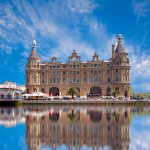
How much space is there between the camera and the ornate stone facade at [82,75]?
115875 mm

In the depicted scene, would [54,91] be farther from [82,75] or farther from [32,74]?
[82,75]

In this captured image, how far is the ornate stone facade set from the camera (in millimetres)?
115875

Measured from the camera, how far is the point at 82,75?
120688 mm

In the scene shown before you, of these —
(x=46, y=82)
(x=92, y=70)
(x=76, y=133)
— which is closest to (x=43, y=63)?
(x=46, y=82)

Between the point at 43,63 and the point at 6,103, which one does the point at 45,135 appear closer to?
the point at 6,103

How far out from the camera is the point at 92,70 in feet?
393

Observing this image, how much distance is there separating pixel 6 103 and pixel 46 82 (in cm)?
3783

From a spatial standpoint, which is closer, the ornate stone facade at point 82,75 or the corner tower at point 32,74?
the ornate stone facade at point 82,75

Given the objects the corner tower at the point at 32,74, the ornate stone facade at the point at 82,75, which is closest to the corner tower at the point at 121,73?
the ornate stone facade at the point at 82,75

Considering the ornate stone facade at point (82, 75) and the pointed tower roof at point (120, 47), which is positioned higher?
the pointed tower roof at point (120, 47)

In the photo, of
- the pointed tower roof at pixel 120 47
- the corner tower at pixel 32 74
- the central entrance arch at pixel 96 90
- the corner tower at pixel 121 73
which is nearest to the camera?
the corner tower at pixel 121 73

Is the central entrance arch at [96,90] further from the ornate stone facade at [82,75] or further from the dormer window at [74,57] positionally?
the dormer window at [74,57]

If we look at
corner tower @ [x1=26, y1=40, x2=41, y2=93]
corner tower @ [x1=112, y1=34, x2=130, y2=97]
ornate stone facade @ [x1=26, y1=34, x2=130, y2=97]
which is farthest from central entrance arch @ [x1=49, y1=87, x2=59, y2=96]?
corner tower @ [x1=112, y1=34, x2=130, y2=97]

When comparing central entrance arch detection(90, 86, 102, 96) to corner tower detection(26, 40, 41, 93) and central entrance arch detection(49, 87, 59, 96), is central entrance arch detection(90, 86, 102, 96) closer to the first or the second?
central entrance arch detection(49, 87, 59, 96)
